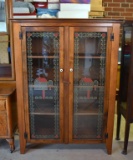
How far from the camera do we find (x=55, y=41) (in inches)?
77.4

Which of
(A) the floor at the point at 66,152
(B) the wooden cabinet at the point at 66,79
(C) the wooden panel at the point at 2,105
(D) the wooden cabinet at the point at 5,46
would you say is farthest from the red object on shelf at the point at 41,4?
(A) the floor at the point at 66,152

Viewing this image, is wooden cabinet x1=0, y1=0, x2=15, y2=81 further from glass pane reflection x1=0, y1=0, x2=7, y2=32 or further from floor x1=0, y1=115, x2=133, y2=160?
floor x1=0, y1=115, x2=133, y2=160

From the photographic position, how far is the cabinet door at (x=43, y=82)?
1955 millimetres

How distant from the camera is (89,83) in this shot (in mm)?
2121

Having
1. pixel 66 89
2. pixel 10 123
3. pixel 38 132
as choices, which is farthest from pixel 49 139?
pixel 66 89

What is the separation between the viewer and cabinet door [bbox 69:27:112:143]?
76.6 inches

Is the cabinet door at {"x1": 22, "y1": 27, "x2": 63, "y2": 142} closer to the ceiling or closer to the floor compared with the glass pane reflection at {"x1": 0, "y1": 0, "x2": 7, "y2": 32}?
closer to the floor

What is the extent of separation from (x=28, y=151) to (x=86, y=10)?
1.76 metres

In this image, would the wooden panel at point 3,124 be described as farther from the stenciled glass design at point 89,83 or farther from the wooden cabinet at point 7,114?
the stenciled glass design at point 89,83

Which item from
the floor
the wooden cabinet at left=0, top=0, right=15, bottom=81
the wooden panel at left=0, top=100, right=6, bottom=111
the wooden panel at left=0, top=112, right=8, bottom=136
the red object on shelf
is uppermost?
the red object on shelf

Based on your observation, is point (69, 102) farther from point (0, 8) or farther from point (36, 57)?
point (0, 8)

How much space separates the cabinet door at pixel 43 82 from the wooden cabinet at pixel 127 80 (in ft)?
2.40

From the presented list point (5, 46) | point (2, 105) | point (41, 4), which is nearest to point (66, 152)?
point (2, 105)

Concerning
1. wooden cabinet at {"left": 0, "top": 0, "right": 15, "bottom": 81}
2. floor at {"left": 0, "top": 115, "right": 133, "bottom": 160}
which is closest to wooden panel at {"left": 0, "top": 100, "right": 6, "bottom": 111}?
wooden cabinet at {"left": 0, "top": 0, "right": 15, "bottom": 81}
